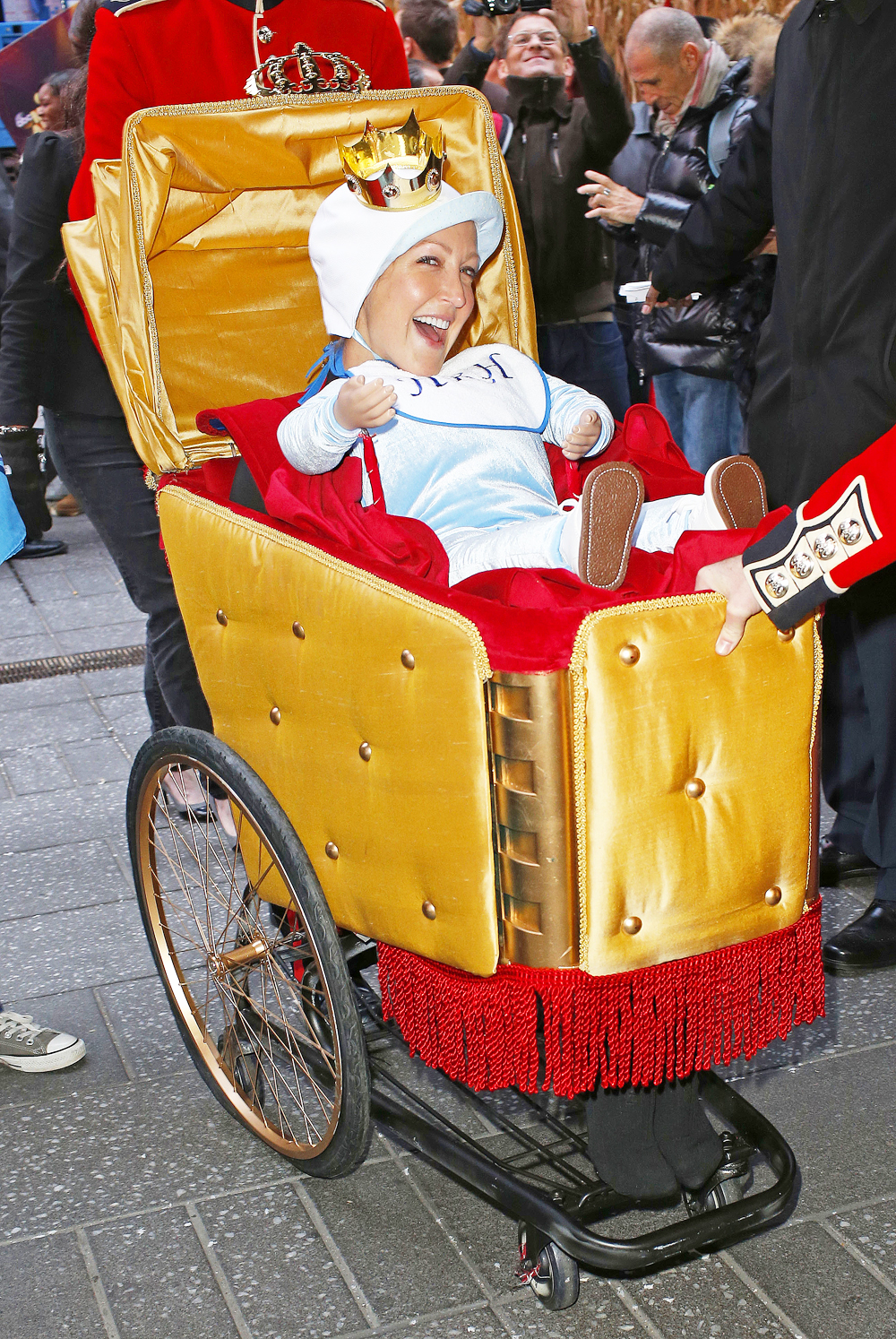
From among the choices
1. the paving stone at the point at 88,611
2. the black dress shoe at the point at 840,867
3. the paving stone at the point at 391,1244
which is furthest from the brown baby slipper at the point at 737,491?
the paving stone at the point at 88,611

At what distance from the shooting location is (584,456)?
2.13 meters

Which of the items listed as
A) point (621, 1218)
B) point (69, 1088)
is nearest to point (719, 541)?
point (621, 1218)

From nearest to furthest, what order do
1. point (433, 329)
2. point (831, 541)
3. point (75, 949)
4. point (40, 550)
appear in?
1. point (831, 541)
2. point (433, 329)
3. point (75, 949)
4. point (40, 550)

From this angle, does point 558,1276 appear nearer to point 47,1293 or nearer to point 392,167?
point 47,1293

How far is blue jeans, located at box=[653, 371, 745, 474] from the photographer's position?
3.71 meters

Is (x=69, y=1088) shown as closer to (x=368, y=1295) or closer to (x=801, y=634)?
(x=368, y=1295)

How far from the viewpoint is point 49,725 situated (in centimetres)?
371

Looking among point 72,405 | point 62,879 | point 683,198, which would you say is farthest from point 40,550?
point 683,198

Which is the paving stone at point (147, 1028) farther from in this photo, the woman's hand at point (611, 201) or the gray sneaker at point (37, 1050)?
the woman's hand at point (611, 201)

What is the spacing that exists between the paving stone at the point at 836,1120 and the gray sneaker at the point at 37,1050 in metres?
1.06

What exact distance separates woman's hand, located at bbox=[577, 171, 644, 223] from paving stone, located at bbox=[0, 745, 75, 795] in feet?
6.50

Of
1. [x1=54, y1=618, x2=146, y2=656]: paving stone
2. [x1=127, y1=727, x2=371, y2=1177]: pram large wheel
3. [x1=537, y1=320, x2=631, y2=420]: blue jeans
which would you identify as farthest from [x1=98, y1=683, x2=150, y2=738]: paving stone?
[x1=537, y1=320, x2=631, y2=420]: blue jeans

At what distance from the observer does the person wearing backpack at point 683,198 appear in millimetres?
3473

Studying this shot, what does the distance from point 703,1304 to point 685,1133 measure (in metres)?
0.20
